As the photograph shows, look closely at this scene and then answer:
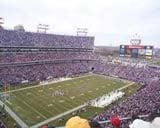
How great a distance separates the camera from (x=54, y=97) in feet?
127

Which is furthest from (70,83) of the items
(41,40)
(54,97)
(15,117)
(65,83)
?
(41,40)

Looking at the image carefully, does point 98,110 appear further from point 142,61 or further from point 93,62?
point 93,62

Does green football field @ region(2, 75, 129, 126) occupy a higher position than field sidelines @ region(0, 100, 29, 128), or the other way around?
green football field @ region(2, 75, 129, 126)

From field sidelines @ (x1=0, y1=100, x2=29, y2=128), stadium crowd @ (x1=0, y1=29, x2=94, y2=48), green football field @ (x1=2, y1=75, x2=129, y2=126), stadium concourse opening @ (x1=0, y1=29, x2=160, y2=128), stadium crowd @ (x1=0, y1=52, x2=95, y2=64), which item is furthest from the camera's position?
stadium crowd @ (x1=0, y1=29, x2=94, y2=48)

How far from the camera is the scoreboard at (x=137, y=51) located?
61519mm

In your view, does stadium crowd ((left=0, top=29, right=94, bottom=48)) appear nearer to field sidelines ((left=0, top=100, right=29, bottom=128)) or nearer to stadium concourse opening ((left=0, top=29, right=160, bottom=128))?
stadium concourse opening ((left=0, top=29, right=160, bottom=128))

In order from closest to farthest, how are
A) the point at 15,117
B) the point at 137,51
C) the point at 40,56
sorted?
the point at 15,117 < the point at 137,51 < the point at 40,56

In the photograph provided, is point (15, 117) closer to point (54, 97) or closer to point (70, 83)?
point (54, 97)

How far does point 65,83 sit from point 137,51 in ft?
74.2

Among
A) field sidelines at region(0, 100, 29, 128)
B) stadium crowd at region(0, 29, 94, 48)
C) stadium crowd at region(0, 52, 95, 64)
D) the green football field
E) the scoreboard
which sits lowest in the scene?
field sidelines at region(0, 100, 29, 128)

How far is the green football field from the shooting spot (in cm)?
3161

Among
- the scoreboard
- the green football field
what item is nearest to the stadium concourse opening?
the green football field

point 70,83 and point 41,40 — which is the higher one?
point 41,40

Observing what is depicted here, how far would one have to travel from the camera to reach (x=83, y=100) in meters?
38.2
